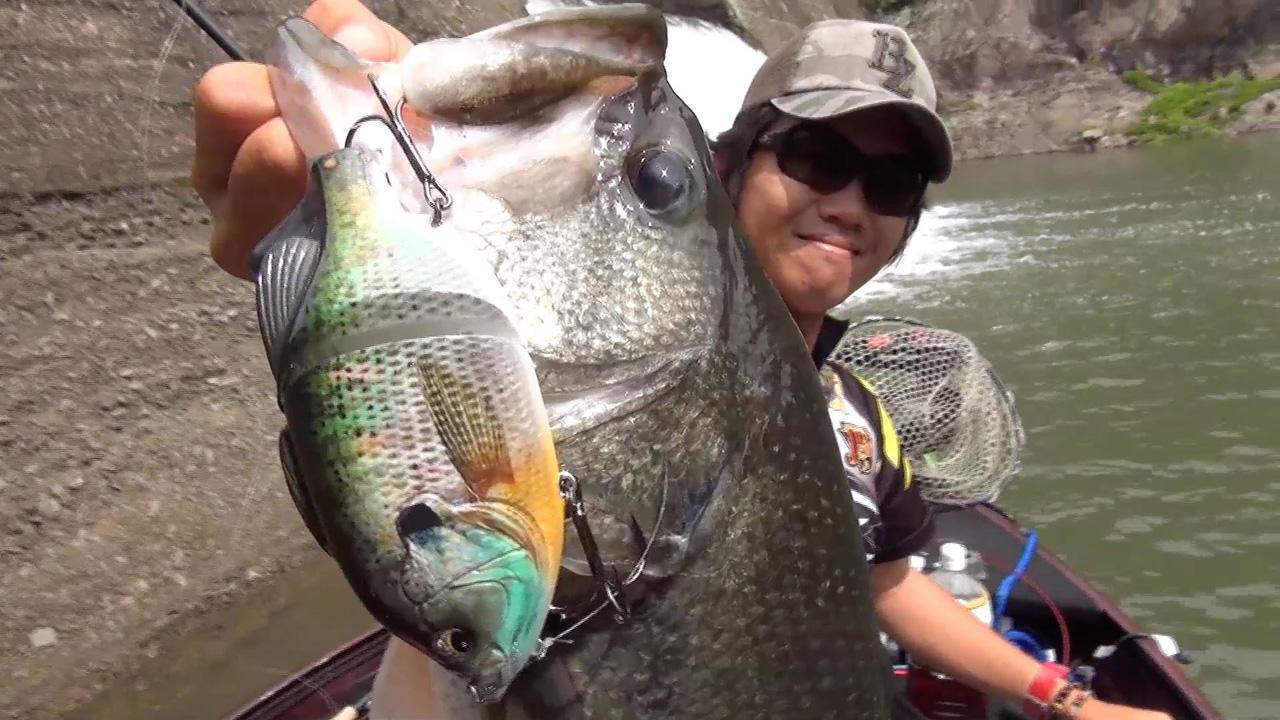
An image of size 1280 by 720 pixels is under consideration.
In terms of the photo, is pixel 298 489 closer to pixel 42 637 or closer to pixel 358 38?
pixel 358 38

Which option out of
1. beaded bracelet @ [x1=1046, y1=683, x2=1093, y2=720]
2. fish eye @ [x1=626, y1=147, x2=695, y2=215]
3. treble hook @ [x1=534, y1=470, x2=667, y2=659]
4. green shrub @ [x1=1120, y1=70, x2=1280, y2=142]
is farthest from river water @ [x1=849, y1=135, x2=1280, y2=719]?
green shrub @ [x1=1120, y1=70, x2=1280, y2=142]

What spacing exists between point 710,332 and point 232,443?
5452mm

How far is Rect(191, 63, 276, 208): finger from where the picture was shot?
1319 mm

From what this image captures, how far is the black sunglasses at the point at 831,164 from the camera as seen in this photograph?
7.02 feet

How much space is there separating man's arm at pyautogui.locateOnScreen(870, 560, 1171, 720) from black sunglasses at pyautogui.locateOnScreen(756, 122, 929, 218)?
41.4 inches

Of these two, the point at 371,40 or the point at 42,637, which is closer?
the point at 371,40

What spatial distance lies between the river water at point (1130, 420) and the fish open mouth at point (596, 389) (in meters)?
4.50

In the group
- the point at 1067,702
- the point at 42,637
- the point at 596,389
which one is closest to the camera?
the point at 596,389

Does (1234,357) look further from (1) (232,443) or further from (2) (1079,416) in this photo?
(1) (232,443)

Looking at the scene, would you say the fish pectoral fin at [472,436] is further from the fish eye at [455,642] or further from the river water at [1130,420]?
the river water at [1130,420]

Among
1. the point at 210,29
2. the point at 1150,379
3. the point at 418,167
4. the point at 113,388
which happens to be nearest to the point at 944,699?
the point at 418,167

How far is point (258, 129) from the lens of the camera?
1346 millimetres

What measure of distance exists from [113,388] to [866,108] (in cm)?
496

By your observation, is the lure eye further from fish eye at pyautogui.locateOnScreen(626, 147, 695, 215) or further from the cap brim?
the cap brim
